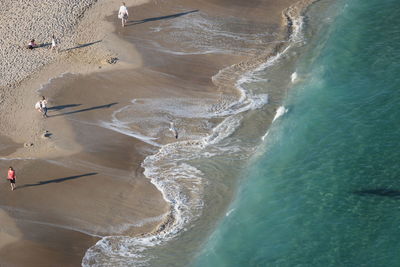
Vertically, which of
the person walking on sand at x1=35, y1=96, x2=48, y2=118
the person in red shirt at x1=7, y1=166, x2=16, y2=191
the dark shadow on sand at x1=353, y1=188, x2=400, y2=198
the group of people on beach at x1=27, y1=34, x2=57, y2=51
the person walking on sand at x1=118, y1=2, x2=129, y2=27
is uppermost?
the person walking on sand at x1=118, y1=2, x2=129, y2=27

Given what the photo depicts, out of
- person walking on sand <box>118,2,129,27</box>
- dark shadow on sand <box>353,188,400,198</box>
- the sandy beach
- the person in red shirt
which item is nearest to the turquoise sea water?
dark shadow on sand <box>353,188,400,198</box>

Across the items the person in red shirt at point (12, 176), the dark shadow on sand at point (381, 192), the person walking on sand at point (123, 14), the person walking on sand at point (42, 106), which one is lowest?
the dark shadow on sand at point (381, 192)

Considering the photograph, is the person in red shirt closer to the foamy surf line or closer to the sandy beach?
the sandy beach

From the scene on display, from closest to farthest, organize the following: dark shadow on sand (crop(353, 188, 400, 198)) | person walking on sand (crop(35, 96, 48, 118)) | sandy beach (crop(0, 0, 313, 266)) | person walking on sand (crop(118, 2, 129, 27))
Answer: sandy beach (crop(0, 0, 313, 266))
dark shadow on sand (crop(353, 188, 400, 198))
person walking on sand (crop(35, 96, 48, 118))
person walking on sand (crop(118, 2, 129, 27))

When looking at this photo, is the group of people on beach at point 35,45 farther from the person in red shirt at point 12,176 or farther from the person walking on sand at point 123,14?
the person in red shirt at point 12,176

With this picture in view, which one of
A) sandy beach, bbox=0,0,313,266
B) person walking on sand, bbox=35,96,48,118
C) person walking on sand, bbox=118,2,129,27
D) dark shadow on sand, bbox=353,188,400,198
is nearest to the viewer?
sandy beach, bbox=0,0,313,266

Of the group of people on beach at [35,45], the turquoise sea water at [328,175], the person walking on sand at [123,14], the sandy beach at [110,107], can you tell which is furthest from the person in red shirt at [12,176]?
the person walking on sand at [123,14]
